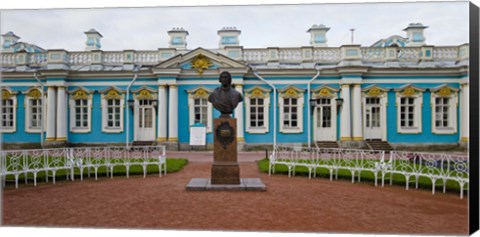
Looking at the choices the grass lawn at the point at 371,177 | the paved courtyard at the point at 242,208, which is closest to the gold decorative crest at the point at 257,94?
the grass lawn at the point at 371,177

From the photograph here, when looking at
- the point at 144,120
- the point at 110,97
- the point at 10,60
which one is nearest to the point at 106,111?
the point at 110,97

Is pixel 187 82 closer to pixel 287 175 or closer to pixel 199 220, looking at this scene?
pixel 287 175

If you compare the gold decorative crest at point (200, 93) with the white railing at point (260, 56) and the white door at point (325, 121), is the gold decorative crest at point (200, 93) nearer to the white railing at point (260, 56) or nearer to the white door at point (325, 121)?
the white railing at point (260, 56)

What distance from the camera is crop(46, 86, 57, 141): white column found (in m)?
15.7

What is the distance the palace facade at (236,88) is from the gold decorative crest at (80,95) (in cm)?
4

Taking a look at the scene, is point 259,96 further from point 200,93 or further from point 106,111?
point 106,111

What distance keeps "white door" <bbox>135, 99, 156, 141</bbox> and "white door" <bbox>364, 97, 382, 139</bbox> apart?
9.12 m

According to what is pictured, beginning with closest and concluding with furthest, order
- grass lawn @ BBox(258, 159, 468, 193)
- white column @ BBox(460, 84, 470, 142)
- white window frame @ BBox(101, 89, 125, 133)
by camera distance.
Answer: white column @ BBox(460, 84, 470, 142) → grass lawn @ BBox(258, 159, 468, 193) → white window frame @ BBox(101, 89, 125, 133)

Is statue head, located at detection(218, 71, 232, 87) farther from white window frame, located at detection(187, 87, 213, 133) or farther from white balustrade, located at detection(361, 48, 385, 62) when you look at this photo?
white balustrade, located at detection(361, 48, 385, 62)

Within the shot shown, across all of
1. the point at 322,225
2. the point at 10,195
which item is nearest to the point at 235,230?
the point at 322,225

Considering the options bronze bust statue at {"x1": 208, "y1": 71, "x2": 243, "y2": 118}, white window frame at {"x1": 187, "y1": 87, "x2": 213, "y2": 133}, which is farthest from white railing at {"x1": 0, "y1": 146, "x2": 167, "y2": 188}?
white window frame at {"x1": 187, "y1": 87, "x2": 213, "y2": 133}

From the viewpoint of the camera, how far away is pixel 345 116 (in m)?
16.1

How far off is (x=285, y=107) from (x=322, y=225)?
11.9 meters

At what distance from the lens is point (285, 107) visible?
1669 cm
